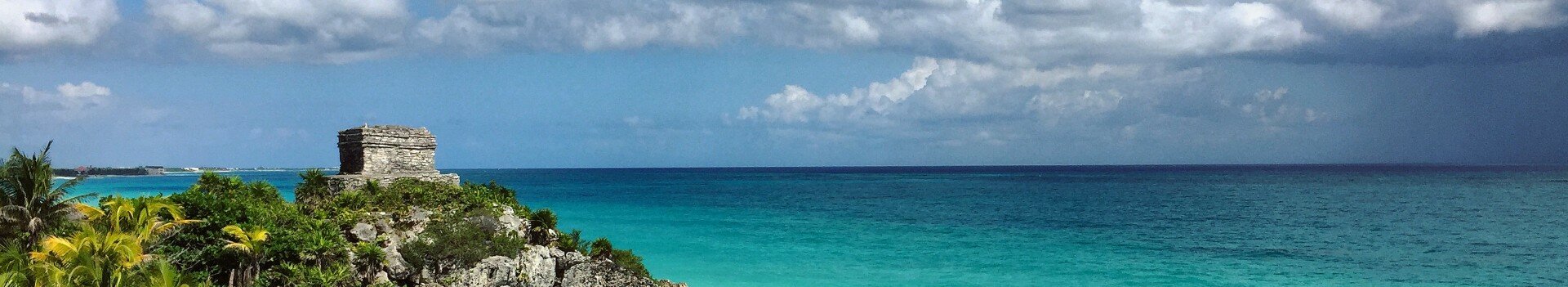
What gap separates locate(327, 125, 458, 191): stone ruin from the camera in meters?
28.5

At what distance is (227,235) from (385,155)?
24.5 ft

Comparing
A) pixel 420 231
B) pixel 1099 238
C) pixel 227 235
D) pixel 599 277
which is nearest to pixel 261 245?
pixel 227 235

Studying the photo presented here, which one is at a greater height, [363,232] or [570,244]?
[363,232]

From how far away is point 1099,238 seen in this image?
2037 inches

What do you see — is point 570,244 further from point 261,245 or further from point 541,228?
point 261,245

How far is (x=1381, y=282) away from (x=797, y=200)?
57.9 meters

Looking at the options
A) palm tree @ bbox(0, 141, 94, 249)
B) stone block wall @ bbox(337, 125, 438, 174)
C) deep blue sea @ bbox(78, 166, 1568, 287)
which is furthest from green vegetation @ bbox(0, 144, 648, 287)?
deep blue sea @ bbox(78, 166, 1568, 287)

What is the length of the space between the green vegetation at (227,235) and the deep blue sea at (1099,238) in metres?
14.9

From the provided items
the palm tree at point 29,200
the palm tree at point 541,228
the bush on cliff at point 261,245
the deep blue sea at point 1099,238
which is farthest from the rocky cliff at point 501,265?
the deep blue sea at point 1099,238

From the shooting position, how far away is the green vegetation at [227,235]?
18.5 meters

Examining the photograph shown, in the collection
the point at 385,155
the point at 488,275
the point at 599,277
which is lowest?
the point at 599,277

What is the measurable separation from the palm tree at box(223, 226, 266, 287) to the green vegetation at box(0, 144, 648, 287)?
0.03 m

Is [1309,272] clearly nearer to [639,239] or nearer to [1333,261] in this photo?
[1333,261]

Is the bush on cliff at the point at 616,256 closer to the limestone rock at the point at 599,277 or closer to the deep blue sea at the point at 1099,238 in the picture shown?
the limestone rock at the point at 599,277
